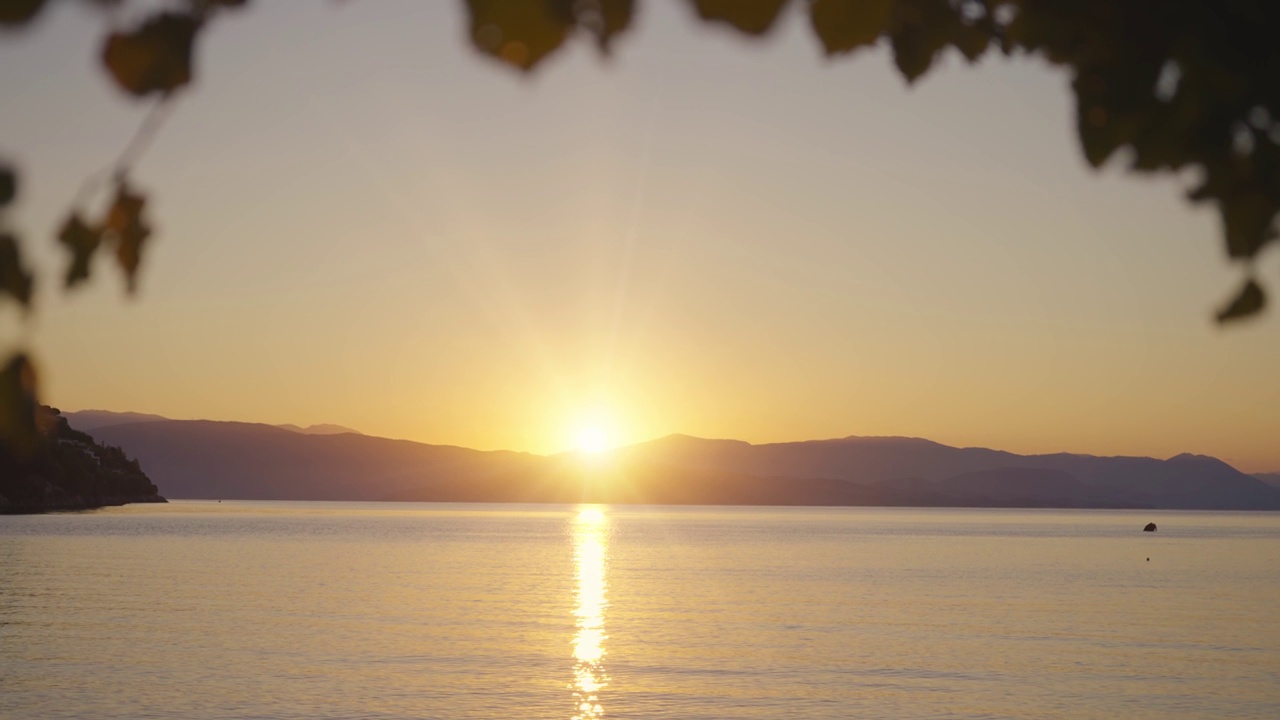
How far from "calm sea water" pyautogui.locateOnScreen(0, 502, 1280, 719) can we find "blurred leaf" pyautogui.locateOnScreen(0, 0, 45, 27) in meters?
38.1

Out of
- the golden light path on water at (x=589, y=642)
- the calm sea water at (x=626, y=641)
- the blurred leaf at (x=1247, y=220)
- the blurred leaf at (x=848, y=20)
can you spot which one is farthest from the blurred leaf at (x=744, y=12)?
the calm sea water at (x=626, y=641)

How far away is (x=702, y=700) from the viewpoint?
4203cm

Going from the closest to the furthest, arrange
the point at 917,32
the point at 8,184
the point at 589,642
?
the point at 8,184 → the point at 917,32 → the point at 589,642

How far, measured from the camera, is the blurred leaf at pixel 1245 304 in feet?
13.6

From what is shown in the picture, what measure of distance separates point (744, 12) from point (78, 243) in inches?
80.3

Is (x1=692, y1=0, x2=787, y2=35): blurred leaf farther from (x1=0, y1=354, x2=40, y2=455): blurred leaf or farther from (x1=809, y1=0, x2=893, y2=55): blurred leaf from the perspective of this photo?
(x1=0, y1=354, x2=40, y2=455): blurred leaf

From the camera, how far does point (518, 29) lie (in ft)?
10.3

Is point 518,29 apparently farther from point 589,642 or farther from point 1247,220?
point 589,642

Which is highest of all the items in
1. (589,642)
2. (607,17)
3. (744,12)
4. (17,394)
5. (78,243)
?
(607,17)

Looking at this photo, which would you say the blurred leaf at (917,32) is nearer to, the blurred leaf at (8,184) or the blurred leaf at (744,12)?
the blurred leaf at (744,12)

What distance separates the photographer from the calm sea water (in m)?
42.3

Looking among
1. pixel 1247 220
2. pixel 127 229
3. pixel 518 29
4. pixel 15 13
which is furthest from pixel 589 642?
pixel 15 13

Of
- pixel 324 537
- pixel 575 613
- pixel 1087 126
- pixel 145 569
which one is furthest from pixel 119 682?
pixel 324 537

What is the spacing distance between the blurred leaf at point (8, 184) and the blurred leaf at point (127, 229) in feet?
1.42
